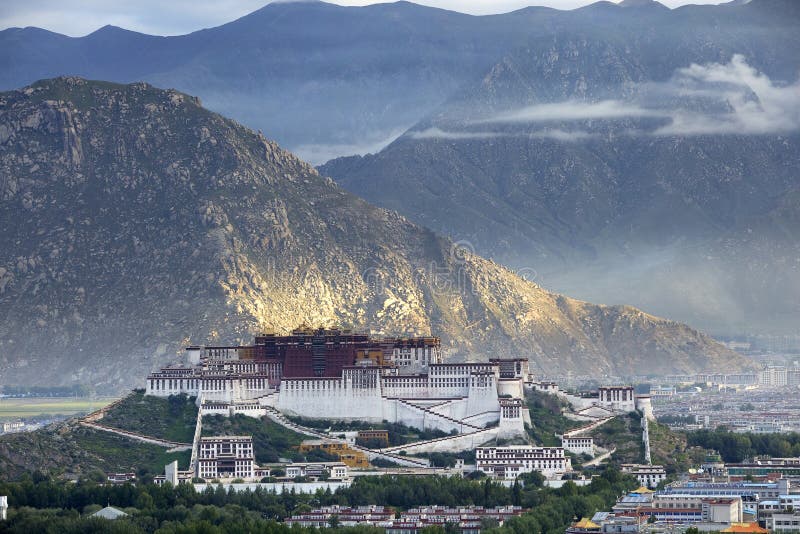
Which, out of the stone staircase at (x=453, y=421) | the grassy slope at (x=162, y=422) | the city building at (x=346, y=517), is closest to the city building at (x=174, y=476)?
the grassy slope at (x=162, y=422)

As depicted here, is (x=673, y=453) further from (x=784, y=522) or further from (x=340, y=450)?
(x=784, y=522)

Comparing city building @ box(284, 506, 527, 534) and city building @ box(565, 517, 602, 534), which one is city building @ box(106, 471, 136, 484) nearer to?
city building @ box(284, 506, 527, 534)

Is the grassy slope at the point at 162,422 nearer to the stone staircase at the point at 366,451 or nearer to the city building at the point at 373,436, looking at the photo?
the stone staircase at the point at 366,451

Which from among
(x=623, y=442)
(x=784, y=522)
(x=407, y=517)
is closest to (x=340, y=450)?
(x=623, y=442)

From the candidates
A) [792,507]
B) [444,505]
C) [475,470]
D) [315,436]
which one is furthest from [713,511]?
[315,436]

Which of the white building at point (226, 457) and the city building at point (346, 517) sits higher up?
the white building at point (226, 457)

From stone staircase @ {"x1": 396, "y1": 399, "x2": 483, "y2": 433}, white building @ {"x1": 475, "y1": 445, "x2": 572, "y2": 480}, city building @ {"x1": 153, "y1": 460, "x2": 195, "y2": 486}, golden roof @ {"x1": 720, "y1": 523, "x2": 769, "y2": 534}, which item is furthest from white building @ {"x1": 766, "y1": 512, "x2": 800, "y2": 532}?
stone staircase @ {"x1": 396, "y1": 399, "x2": 483, "y2": 433}

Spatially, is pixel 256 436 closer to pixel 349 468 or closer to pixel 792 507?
pixel 349 468
